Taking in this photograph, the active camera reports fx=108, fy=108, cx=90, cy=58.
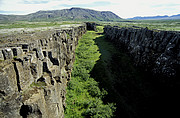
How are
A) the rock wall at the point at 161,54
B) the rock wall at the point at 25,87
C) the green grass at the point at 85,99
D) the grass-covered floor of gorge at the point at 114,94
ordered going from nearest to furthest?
1. the rock wall at the point at 25,87
2. the green grass at the point at 85,99
3. the grass-covered floor of gorge at the point at 114,94
4. the rock wall at the point at 161,54

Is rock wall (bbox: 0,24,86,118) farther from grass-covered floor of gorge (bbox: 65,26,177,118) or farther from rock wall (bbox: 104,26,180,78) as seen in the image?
rock wall (bbox: 104,26,180,78)

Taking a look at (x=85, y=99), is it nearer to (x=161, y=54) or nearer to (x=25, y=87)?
(x=25, y=87)

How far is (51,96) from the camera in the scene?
1121 centimetres

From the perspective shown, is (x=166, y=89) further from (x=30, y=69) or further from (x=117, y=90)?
Answer: (x=30, y=69)

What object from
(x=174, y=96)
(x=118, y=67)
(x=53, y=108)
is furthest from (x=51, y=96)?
(x=118, y=67)

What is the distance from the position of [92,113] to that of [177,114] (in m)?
12.5

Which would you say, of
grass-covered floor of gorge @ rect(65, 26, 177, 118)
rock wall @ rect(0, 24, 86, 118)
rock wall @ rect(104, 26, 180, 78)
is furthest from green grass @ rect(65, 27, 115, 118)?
rock wall @ rect(104, 26, 180, 78)

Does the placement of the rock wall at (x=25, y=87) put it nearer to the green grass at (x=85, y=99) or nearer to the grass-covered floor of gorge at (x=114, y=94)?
the green grass at (x=85, y=99)

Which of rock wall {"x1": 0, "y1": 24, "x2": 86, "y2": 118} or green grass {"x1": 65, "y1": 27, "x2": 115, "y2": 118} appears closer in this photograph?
rock wall {"x1": 0, "y1": 24, "x2": 86, "y2": 118}

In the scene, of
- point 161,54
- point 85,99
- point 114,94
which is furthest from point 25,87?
point 161,54

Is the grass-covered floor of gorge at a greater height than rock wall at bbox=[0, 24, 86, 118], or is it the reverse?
rock wall at bbox=[0, 24, 86, 118]

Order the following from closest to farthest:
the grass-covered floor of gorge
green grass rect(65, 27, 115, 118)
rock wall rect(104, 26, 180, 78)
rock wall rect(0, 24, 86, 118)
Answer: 1. rock wall rect(0, 24, 86, 118)
2. green grass rect(65, 27, 115, 118)
3. the grass-covered floor of gorge
4. rock wall rect(104, 26, 180, 78)

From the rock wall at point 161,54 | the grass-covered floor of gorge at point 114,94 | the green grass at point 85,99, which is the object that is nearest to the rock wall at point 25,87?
the green grass at point 85,99

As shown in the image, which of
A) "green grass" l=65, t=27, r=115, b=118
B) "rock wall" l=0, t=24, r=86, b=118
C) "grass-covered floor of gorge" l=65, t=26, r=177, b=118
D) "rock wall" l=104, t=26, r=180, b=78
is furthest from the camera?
"rock wall" l=104, t=26, r=180, b=78
